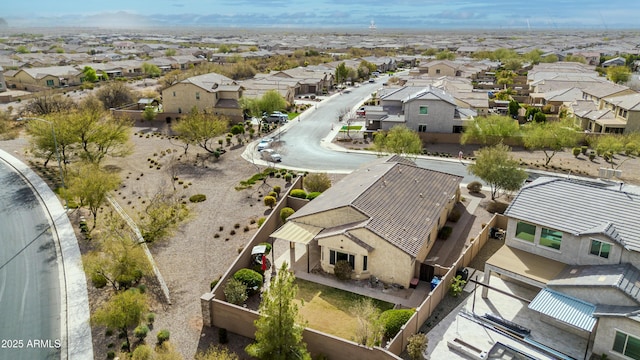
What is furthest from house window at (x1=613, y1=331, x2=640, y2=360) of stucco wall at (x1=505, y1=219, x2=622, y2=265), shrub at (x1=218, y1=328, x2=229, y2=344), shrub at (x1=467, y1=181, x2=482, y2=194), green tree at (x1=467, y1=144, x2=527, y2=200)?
shrub at (x1=467, y1=181, x2=482, y2=194)

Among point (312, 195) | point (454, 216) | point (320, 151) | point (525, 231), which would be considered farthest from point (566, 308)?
point (320, 151)

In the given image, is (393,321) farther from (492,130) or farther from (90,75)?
(90,75)

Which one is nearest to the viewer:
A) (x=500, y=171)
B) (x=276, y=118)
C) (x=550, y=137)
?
(x=500, y=171)

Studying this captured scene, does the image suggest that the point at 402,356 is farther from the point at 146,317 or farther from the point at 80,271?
the point at 80,271

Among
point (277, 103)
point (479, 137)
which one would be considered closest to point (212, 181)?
point (277, 103)

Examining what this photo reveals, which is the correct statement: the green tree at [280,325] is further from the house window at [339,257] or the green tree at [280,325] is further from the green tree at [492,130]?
the green tree at [492,130]

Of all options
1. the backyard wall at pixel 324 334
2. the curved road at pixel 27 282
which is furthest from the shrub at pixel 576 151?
the curved road at pixel 27 282
